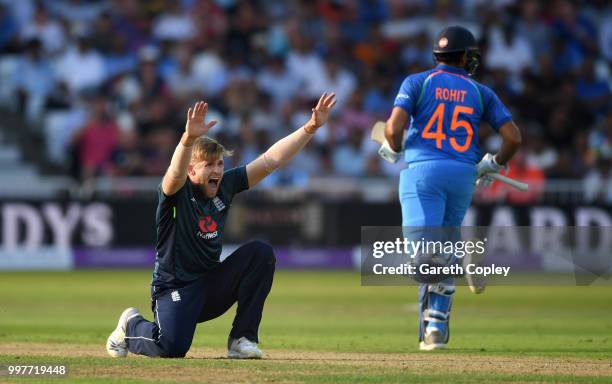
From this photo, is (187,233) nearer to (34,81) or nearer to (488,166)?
(488,166)

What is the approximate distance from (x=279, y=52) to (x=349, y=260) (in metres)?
4.16

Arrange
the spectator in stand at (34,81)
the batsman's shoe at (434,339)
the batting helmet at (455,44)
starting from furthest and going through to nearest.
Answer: the spectator in stand at (34,81)
the batting helmet at (455,44)
the batsman's shoe at (434,339)

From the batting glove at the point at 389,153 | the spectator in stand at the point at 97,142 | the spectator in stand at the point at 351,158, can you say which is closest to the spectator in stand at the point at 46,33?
the spectator in stand at the point at 97,142

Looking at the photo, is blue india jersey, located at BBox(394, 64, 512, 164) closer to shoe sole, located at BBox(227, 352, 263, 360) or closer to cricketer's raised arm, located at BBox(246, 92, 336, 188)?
cricketer's raised arm, located at BBox(246, 92, 336, 188)

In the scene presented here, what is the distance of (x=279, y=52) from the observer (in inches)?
884

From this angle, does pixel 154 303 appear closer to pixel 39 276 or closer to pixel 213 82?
pixel 39 276

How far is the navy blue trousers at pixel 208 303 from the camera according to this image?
26.1 ft

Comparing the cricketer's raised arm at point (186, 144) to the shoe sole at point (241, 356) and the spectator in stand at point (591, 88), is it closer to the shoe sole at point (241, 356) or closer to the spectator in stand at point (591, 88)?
the shoe sole at point (241, 356)

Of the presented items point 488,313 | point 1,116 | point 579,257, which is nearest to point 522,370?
point 488,313

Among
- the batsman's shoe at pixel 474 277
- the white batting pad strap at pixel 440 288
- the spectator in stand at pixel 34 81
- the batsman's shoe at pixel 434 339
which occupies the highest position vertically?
the spectator in stand at pixel 34 81

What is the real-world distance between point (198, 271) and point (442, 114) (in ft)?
7.06

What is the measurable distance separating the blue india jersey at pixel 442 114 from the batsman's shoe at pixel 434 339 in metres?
1.22

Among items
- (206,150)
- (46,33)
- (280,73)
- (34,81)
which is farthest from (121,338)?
(46,33)

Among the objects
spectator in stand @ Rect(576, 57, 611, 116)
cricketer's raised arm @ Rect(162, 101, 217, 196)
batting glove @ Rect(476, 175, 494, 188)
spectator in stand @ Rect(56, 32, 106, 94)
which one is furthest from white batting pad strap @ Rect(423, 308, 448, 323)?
spectator in stand @ Rect(576, 57, 611, 116)
